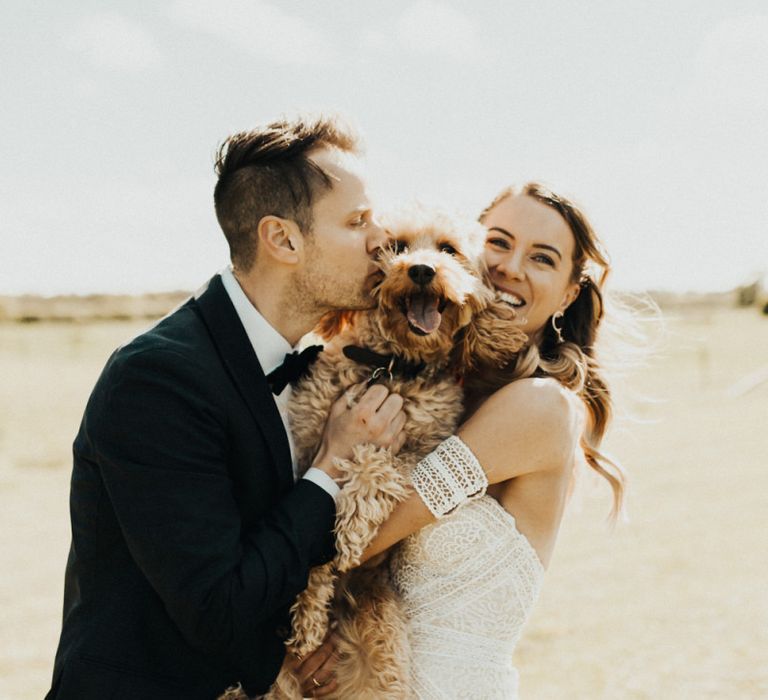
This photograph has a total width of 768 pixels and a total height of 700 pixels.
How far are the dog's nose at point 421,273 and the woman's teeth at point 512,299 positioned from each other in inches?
21.5

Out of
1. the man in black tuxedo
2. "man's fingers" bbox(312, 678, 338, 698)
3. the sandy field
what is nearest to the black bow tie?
the man in black tuxedo

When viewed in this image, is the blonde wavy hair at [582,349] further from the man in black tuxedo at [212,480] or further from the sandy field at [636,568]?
the man in black tuxedo at [212,480]

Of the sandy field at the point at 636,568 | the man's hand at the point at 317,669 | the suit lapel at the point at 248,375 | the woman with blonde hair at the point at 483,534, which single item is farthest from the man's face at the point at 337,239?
the sandy field at the point at 636,568

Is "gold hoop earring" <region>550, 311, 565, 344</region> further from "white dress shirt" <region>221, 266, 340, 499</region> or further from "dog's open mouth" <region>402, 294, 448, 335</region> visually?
"white dress shirt" <region>221, 266, 340, 499</region>

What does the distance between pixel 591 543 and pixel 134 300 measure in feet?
156

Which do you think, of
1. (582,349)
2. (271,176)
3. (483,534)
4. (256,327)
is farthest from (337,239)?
(582,349)

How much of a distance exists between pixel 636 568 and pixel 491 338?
8478mm

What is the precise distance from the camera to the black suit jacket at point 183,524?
101 inches

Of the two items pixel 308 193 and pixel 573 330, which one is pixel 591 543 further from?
pixel 308 193

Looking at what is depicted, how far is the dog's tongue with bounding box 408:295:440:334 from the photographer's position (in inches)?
146

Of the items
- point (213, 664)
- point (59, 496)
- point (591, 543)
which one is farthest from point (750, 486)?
point (213, 664)

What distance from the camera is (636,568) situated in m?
11.3

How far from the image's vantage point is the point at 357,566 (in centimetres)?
354

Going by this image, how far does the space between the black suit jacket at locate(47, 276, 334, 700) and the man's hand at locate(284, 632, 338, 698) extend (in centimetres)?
42
